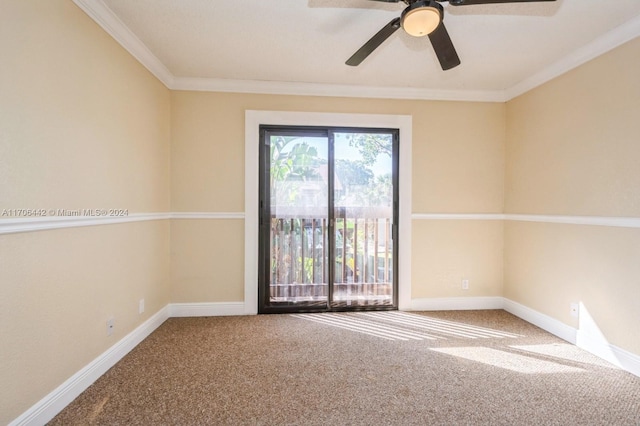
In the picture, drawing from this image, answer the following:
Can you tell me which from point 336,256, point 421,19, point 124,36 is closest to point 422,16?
point 421,19

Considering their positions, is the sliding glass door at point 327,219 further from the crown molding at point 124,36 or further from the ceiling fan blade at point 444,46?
the ceiling fan blade at point 444,46

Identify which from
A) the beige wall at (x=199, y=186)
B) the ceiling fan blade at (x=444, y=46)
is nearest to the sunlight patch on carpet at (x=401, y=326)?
the beige wall at (x=199, y=186)

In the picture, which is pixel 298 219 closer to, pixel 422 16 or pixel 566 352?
pixel 422 16

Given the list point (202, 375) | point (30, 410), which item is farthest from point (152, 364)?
point (30, 410)

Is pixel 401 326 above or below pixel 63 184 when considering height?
below

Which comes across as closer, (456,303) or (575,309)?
(575,309)

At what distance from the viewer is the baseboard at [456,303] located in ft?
10.6

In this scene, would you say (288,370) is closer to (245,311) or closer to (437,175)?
(245,311)

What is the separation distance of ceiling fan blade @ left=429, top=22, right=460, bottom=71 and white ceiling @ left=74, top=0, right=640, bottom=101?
12.0 inches

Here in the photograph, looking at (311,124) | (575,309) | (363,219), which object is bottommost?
(575,309)

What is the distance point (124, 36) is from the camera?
7.04 feet

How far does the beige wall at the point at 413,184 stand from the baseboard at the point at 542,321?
25 centimetres

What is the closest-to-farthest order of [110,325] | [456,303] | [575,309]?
1. [110,325]
2. [575,309]
3. [456,303]

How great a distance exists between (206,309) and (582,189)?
357cm
